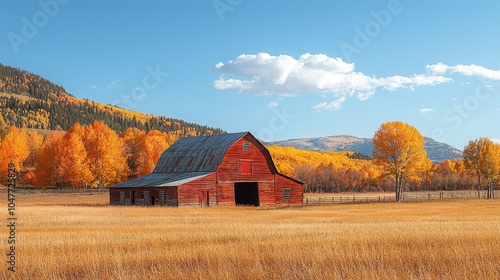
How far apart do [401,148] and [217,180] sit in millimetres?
24130

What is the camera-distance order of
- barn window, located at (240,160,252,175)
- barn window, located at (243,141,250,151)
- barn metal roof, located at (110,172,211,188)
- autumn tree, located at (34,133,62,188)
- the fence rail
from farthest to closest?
autumn tree, located at (34,133,62,188) → the fence rail → barn window, located at (243,141,250,151) → barn window, located at (240,160,252,175) → barn metal roof, located at (110,172,211,188)

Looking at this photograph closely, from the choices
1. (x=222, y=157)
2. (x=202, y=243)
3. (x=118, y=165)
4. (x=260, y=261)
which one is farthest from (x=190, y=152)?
(x=260, y=261)

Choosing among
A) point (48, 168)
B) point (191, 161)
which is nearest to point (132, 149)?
point (48, 168)

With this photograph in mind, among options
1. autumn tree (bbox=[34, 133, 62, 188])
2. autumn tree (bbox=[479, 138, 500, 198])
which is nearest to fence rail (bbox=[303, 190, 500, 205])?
autumn tree (bbox=[479, 138, 500, 198])

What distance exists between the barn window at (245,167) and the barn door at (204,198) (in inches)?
193

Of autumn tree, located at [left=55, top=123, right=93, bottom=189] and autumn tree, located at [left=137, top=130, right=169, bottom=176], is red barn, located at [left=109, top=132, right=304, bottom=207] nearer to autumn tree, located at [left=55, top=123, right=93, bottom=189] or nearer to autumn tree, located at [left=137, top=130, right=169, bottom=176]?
autumn tree, located at [left=55, top=123, right=93, bottom=189]

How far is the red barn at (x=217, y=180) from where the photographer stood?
57969mm

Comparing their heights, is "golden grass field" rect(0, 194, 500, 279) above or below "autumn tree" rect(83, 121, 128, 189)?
below

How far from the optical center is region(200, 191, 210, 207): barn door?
5784 cm

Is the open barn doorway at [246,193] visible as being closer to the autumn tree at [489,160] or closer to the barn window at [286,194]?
the barn window at [286,194]

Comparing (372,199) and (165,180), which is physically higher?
(165,180)

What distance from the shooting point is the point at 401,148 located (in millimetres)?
70250

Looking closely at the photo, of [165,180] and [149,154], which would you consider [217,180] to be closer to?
[165,180]

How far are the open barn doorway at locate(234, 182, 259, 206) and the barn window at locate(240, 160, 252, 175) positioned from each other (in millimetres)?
1798
